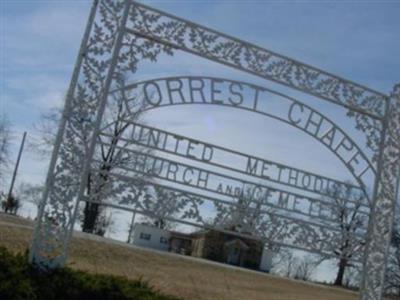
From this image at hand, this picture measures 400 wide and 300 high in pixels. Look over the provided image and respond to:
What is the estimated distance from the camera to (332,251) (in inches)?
344

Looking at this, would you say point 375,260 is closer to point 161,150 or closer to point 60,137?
point 161,150

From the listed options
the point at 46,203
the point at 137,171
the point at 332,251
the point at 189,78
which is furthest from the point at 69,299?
the point at 332,251

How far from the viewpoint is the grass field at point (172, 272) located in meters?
15.8

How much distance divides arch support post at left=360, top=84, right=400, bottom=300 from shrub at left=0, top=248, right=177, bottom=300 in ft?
11.0

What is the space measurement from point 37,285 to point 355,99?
5102mm

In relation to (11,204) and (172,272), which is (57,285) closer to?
(172,272)

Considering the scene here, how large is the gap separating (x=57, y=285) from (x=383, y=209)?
484 centimetres

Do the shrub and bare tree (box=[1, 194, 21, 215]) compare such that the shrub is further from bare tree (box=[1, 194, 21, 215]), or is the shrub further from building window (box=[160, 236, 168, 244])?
bare tree (box=[1, 194, 21, 215])

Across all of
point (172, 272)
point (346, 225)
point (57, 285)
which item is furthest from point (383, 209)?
point (172, 272)

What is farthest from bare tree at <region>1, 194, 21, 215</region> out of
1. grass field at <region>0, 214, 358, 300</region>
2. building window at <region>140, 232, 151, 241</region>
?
grass field at <region>0, 214, 358, 300</region>

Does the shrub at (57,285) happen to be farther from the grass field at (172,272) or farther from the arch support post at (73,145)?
the grass field at (172,272)

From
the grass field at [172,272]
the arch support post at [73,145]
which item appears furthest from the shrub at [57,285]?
the grass field at [172,272]

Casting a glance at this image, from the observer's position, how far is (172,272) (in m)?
18.9

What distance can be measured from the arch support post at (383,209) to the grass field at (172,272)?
5997 mm
